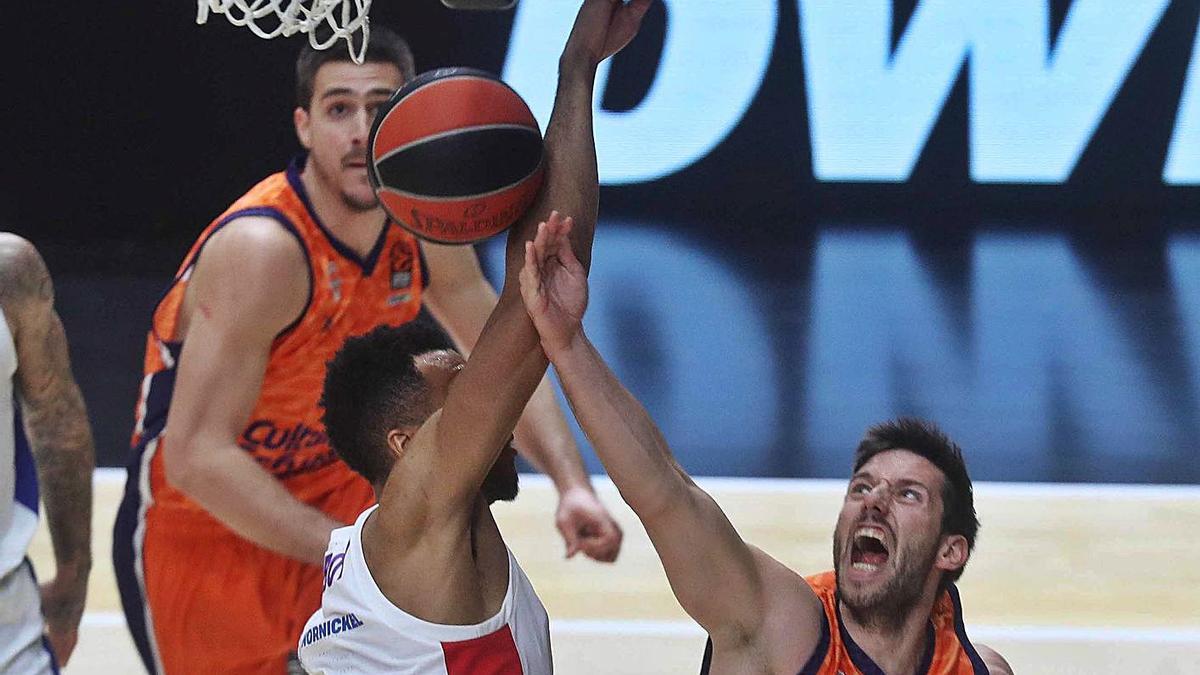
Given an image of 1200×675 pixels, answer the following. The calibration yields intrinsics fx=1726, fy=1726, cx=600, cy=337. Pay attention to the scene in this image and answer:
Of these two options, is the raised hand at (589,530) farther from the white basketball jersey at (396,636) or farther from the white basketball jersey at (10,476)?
the white basketball jersey at (10,476)

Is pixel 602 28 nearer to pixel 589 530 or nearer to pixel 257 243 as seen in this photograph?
pixel 589 530

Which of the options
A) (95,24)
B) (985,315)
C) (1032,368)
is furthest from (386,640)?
(95,24)

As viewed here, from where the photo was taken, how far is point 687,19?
34.1 ft

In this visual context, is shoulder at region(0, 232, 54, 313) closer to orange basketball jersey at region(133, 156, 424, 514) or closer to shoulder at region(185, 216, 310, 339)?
shoulder at region(185, 216, 310, 339)

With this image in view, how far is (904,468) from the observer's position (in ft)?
9.59

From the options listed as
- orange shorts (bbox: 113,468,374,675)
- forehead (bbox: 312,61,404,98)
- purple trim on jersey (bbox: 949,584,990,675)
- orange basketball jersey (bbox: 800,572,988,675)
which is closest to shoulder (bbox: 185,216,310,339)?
forehead (bbox: 312,61,404,98)

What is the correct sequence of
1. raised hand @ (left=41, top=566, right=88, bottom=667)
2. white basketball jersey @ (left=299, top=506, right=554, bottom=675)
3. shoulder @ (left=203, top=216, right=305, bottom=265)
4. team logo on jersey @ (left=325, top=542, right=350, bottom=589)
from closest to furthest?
white basketball jersey @ (left=299, top=506, right=554, bottom=675) < team logo on jersey @ (left=325, top=542, right=350, bottom=589) < raised hand @ (left=41, top=566, right=88, bottom=667) < shoulder @ (left=203, top=216, right=305, bottom=265)

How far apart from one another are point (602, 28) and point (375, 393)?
68cm

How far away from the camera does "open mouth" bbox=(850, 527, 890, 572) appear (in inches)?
111

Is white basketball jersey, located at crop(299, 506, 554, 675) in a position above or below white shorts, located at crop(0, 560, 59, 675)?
above

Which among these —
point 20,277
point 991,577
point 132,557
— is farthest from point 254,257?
point 991,577

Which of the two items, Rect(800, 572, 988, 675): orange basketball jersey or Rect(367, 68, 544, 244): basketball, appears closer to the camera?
Rect(367, 68, 544, 244): basketball

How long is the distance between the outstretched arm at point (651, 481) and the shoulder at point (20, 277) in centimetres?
103

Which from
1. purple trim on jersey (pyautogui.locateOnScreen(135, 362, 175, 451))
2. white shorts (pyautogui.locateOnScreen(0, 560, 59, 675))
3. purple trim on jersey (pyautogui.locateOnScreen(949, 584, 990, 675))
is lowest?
purple trim on jersey (pyautogui.locateOnScreen(135, 362, 175, 451))
